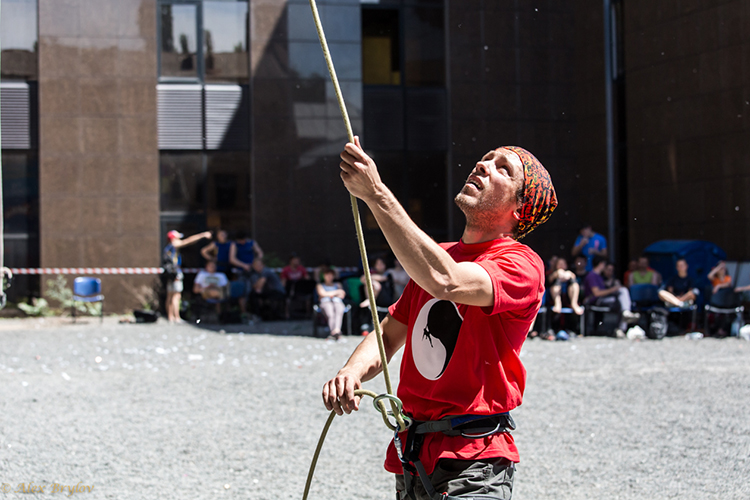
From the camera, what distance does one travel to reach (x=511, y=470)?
2100 millimetres

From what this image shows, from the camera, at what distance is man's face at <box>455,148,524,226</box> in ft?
6.59

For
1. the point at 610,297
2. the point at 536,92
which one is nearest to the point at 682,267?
the point at 610,297

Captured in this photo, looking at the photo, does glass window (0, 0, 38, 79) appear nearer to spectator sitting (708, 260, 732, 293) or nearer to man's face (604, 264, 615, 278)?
man's face (604, 264, 615, 278)

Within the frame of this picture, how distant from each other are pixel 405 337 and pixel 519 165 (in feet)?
2.23

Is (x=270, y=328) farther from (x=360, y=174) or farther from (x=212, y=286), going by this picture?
(x=360, y=174)

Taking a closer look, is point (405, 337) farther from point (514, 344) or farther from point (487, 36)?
point (487, 36)

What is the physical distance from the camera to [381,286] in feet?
37.2

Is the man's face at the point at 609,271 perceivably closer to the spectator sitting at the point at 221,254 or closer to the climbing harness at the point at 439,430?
the spectator sitting at the point at 221,254

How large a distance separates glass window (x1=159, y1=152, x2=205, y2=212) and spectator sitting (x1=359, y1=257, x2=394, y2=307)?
5480mm

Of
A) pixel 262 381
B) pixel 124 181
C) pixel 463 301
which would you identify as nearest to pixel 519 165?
pixel 463 301

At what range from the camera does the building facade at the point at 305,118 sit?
15539 millimetres

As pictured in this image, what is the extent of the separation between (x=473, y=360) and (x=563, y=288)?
963 centimetres

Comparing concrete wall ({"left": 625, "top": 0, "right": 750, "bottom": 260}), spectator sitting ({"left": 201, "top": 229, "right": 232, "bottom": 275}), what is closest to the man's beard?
spectator sitting ({"left": 201, "top": 229, "right": 232, "bottom": 275})

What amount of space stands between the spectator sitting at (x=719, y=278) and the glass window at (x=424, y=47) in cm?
766
